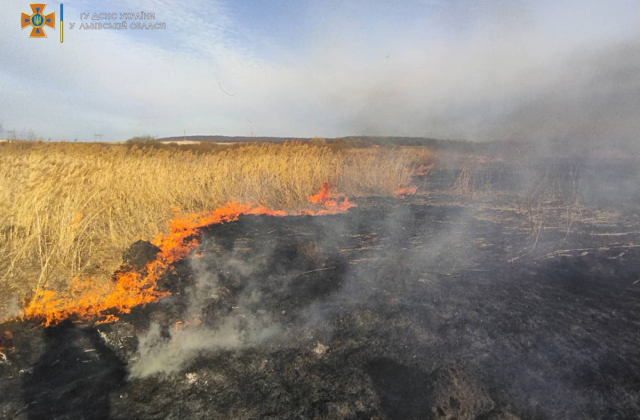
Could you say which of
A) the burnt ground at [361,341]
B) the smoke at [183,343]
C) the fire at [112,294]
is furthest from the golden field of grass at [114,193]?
the smoke at [183,343]

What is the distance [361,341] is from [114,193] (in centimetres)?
566

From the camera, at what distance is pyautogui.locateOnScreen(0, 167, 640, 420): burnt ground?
8.54 feet

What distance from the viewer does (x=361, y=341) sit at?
3.35m

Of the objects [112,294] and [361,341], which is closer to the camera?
[361,341]

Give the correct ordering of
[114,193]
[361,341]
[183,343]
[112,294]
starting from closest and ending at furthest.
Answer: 1. [361,341]
2. [183,343]
3. [112,294]
4. [114,193]

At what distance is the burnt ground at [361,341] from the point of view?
2.60 metres

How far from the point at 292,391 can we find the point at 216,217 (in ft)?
18.7

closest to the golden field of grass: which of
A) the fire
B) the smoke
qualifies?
the fire

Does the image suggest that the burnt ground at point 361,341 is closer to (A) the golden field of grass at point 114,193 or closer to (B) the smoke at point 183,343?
(B) the smoke at point 183,343

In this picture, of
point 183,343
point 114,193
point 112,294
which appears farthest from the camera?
point 114,193

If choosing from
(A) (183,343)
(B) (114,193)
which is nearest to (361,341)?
(A) (183,343)

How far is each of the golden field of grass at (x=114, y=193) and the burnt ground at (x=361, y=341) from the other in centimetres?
121

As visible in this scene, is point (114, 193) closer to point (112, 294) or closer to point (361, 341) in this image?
point (112, 294)

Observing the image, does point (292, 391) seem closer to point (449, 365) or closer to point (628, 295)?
point (449, 365)
